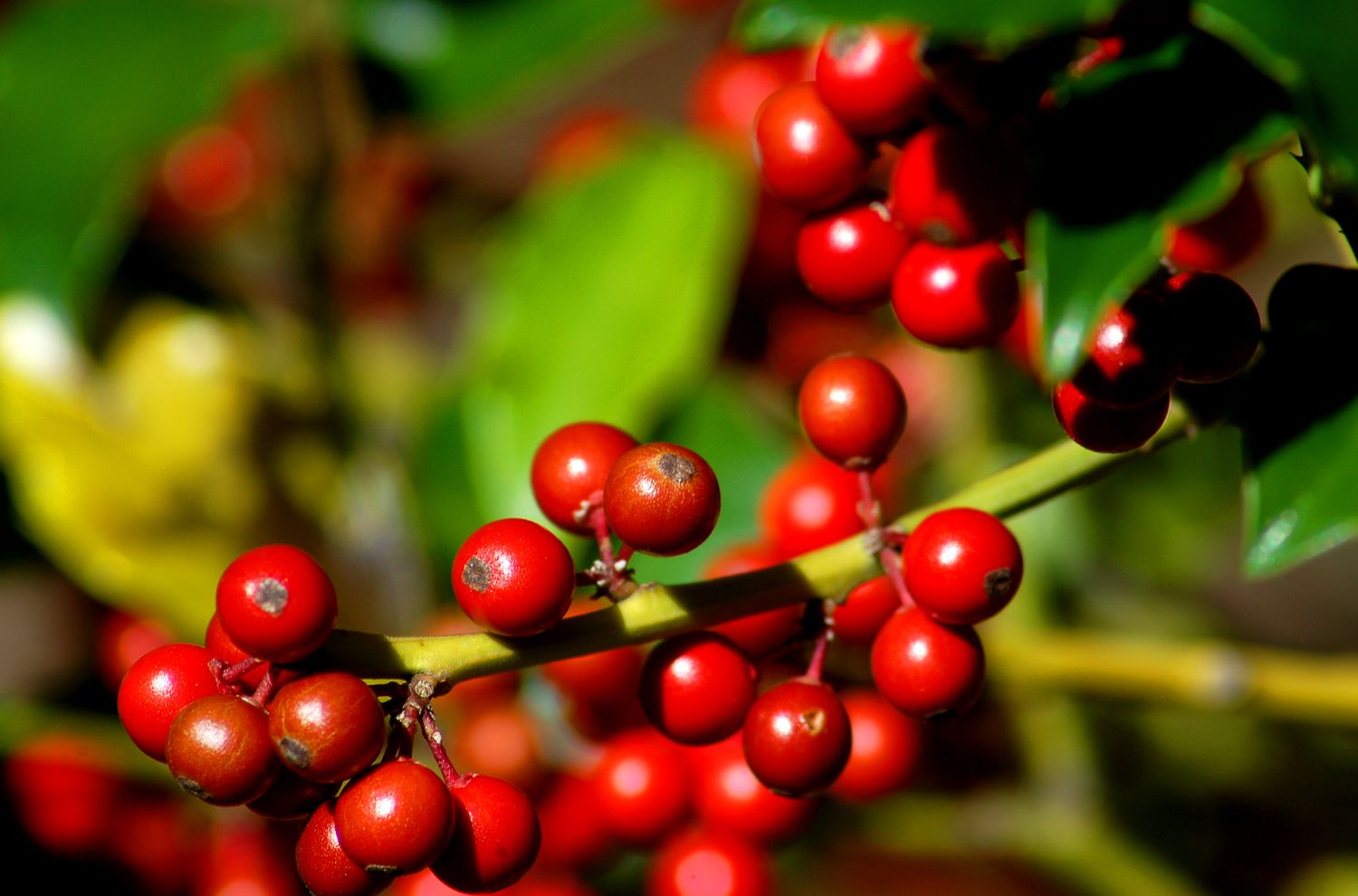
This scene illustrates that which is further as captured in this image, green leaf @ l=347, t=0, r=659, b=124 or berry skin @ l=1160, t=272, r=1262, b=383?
green leaf @ l=347, t=0, r=659, b=124

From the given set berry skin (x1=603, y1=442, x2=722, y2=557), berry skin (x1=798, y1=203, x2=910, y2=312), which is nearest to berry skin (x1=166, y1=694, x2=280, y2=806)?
berry skin (x1=603, y1=442, x2=722, y2=557)

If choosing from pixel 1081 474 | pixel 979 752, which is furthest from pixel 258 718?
pixel 979 752

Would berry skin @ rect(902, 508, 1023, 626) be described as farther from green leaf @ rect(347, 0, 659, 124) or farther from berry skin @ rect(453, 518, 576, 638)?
green leaf @ rect(347, 0, 659, 124)

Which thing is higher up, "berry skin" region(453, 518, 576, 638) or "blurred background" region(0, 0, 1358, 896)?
"berry skin" region(453, 518, 576, 638)

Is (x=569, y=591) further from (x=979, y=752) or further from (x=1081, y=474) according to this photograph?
(x=979, y=752)

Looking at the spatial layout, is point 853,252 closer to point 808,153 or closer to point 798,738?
point 808,153

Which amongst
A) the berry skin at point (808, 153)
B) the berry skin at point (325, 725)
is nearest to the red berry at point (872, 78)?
the berry skin at point (808, 153)
